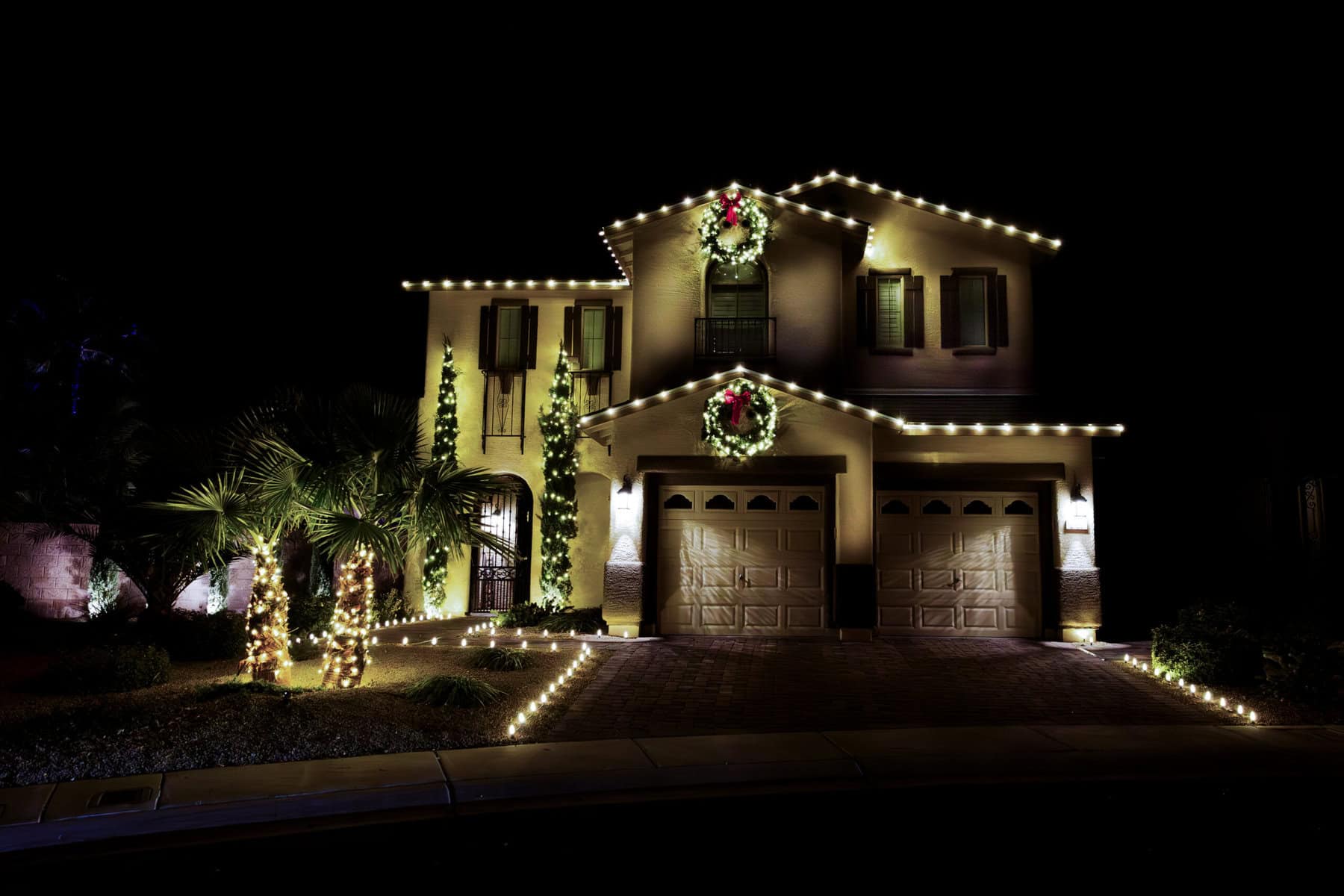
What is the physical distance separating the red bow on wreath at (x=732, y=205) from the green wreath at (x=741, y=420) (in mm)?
2967

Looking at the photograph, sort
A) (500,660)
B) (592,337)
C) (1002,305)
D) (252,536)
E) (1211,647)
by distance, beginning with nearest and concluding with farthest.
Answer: (252,536)
(1211,647)
(500,660)
(1002,305)
(592,337)

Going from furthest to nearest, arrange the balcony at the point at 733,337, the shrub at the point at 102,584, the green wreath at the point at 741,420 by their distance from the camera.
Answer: the balcony at the point at 733,337
the shrub at the point at 102,584
the green wreath at the point at 741,420

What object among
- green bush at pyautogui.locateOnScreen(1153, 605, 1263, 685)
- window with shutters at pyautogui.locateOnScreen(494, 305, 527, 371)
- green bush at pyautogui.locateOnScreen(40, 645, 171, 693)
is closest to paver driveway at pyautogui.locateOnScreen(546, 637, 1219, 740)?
green bush at pyautogui.locateOnScreen(1153, 605, 1263, 685)

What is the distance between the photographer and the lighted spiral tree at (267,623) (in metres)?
9.47

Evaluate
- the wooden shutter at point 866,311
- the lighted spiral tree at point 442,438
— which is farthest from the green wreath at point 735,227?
the lighted spiral tree at point 442,438

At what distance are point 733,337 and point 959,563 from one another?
522 cm

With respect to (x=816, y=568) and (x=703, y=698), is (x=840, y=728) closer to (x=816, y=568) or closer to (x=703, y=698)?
(x=703, y=698)

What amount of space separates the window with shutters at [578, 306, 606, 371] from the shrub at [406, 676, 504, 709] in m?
8.95

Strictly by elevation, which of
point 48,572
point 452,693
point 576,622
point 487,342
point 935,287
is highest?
point 935,287

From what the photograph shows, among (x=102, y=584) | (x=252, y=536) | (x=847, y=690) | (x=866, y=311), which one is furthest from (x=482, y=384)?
(x=847, y=690)

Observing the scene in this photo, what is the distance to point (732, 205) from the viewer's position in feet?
48.5

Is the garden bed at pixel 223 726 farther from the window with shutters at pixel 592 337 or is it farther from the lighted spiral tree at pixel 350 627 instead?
the window with shutters at pixel 592 337

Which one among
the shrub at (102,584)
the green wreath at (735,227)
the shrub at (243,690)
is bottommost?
the shrub at (243,690)

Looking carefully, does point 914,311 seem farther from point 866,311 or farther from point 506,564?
point 506,564
